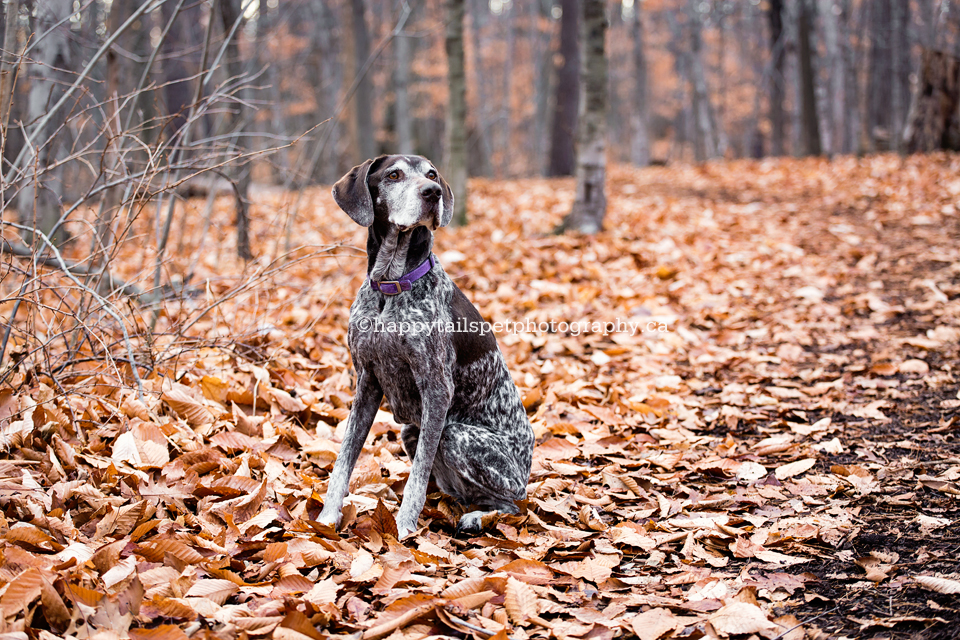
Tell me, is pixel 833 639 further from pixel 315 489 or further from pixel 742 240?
pixel 742 240

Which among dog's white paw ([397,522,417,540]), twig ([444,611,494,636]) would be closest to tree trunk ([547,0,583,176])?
dog's white paw ([397,522,417,540])

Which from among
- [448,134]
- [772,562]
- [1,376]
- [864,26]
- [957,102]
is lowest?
[772,562]

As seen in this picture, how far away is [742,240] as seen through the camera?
907 cm

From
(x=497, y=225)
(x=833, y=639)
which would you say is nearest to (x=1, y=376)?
(x=833, y=639)

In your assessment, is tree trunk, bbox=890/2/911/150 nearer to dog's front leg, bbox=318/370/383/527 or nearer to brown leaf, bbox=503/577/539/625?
dog's front leg, bbox=318/370/383/527

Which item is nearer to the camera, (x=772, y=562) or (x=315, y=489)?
(x=772, y=562)

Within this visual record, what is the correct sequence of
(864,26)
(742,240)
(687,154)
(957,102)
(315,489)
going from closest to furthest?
(315,489), (742,240), (957,102), (864,26), (687,154)

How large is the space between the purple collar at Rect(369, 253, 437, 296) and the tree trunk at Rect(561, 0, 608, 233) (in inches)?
234

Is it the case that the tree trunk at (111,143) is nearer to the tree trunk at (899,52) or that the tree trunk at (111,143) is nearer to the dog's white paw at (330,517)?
the dog's white paw at (330,517)

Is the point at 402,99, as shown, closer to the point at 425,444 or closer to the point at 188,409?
the point at 188,409

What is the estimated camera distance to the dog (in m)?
3.29

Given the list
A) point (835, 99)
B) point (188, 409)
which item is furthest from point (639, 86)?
point (188, 409)

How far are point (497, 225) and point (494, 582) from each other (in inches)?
299

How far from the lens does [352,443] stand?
11.4ft
